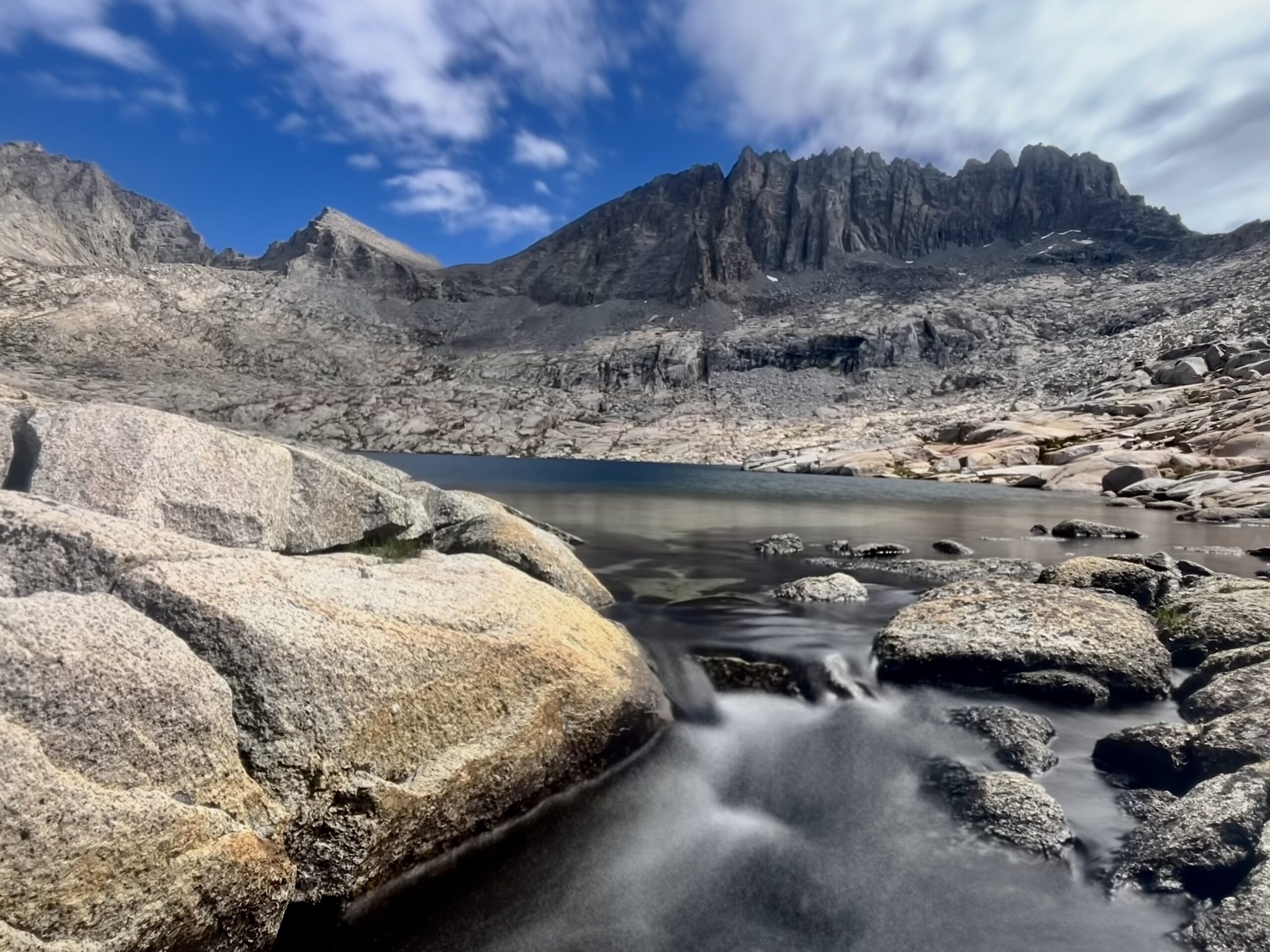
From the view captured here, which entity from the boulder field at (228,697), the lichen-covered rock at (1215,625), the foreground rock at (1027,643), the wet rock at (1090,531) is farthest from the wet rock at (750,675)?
the wet rock at (1090,531)

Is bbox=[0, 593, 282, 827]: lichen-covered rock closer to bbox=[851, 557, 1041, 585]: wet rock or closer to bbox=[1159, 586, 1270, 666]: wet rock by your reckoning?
bbox=[1159, 586, 1270, 666]: wet rock

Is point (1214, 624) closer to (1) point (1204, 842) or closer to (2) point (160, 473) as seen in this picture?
(1) point (1204, 842)

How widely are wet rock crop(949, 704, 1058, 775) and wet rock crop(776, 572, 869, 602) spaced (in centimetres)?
738

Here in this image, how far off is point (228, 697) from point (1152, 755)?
11625 millimetres

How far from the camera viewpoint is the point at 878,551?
2795 cm

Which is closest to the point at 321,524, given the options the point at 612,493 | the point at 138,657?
the point at 138,657

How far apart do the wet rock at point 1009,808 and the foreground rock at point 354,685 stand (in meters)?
4.78

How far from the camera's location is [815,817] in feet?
28.7

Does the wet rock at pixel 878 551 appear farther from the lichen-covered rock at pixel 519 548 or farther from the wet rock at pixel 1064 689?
the wet rock at pixel 1064 689

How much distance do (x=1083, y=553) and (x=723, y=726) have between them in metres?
25.0

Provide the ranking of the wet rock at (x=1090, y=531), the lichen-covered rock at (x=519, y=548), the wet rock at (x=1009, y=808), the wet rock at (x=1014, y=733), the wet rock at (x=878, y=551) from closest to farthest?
the wet rock at (x=1009, y=808)
the wet rock at (x=1014, y=733)
the lichen-covered rock at (x=519, y=548)
the wet rock at (x=878, y=551)
the wet rock at (x=1090, y=531)

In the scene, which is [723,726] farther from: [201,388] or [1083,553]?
[201,388]

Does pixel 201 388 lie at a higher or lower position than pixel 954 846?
higher

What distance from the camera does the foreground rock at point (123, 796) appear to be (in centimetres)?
452
